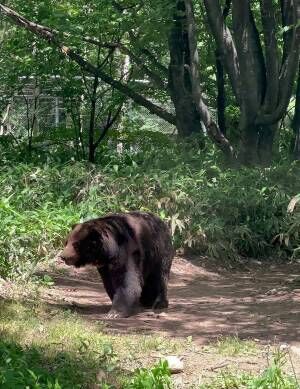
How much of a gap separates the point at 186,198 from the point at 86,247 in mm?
4487

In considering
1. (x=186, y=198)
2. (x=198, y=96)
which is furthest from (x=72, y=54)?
(x=186, y=198)

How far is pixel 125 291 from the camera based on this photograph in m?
7.82

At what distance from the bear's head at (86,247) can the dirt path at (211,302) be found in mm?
518

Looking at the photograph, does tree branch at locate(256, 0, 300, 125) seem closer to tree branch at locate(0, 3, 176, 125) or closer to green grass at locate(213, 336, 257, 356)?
tree branch at locate(0, 3, 176, 125)

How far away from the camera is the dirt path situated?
7.32m

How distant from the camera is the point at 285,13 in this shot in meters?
14.5

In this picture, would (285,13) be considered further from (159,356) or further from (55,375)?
(55,375)

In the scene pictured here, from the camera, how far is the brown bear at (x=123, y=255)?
7.78m

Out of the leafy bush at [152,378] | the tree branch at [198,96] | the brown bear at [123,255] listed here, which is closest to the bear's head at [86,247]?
the brown bear at [123,255]

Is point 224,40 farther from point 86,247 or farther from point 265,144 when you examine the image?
point 86,247

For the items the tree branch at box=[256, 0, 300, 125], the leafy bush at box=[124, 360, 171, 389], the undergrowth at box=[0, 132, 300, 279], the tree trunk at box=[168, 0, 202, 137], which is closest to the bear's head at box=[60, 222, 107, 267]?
the leafy bush at box=[124, 360, 171, 389]

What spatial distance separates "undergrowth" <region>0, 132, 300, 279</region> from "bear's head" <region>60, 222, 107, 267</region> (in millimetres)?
2520

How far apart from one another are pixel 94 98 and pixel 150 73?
169 centimetres

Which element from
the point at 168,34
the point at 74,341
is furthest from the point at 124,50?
the point at 74,341
